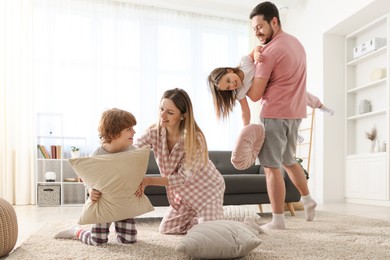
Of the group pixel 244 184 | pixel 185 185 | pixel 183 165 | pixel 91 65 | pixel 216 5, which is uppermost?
pixel 216 5

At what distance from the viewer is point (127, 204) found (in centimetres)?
173

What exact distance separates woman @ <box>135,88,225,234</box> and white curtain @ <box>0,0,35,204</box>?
3543mm

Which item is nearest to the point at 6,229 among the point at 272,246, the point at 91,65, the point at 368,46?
the point at 272,246

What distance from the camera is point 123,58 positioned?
5.71m

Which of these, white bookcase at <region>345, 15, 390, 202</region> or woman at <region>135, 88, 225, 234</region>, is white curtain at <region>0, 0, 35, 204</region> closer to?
woman at <region>135, 88, 225, 234</region>

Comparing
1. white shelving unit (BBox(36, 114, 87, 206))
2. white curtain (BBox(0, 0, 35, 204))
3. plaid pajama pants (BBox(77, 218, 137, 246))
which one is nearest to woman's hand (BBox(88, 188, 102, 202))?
plaid pajama pants (BBox(77, 218, 137, 246))

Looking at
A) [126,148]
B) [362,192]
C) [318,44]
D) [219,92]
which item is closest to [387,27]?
[318,44]

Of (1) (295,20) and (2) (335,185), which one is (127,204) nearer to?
(2) (335,185)

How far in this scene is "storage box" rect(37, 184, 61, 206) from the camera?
15.6ft

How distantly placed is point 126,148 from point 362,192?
13.3ft

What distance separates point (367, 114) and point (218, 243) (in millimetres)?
4212

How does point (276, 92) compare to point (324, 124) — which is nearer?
point (276, 92)

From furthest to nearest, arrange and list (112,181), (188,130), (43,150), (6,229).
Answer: (43,150) < (188,130) < (112,181) < (6,229)

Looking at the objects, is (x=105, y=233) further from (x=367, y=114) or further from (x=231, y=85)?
(x=367, y=114)
